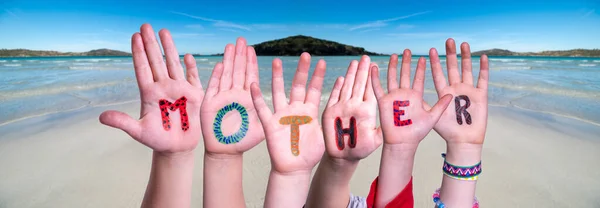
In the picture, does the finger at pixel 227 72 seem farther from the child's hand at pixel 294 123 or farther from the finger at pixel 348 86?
A: the finger at pixel 348 86

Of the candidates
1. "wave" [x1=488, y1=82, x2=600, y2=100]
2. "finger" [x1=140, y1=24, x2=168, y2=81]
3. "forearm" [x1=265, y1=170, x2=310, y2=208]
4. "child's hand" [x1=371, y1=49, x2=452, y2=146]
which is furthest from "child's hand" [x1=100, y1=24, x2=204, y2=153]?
"wave" [x1=488, y1=82, x2=600, y2=100]

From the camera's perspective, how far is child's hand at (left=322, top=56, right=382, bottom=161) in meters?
1.83

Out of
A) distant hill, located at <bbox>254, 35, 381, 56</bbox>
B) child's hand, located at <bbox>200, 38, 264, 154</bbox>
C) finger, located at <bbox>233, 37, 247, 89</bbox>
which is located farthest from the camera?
distant hill, located at <bbox>254, 35, 381, 56</bbox>

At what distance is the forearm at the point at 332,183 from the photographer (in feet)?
6.19

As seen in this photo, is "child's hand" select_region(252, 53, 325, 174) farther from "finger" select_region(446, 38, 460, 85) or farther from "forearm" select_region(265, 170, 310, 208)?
"finger" select_region(446, 38, 460, 85)

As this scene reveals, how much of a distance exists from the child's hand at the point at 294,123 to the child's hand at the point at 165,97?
547mm

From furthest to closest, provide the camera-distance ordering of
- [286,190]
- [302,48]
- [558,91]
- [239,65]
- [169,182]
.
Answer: [302,48] → [558,91] → [239,65] → [169,182] → [286,190]

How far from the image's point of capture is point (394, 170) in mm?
1747

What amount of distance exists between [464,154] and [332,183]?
85 centimetres

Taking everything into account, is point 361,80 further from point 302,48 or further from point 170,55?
point 302,48

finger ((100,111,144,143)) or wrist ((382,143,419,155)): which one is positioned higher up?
finger ((100,111,144,143))

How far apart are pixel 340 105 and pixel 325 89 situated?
7009 millimetres

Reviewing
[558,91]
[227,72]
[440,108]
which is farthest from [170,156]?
[558,91]

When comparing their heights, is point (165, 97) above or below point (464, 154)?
above
